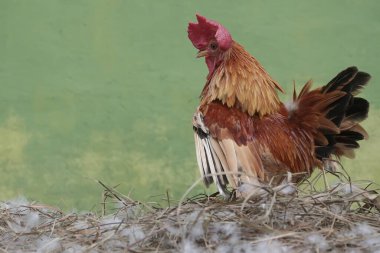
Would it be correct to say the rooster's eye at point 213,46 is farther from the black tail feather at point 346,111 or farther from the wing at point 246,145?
the black tail feather at point 346,111

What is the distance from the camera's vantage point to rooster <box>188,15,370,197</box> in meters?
1.96

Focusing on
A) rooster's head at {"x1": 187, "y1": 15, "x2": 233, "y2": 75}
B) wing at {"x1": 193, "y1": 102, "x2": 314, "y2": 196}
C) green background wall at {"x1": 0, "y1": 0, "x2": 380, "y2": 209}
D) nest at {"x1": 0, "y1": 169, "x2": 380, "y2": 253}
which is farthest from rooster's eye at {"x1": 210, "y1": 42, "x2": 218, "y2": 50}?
nest at {"x1": 0, "y1": 169, "x2": 380, "y2": 253}

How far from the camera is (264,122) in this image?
2076mm

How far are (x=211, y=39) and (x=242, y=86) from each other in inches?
8.8

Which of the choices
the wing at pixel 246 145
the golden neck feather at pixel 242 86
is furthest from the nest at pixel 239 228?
the golden neck feather at pixel 242 86

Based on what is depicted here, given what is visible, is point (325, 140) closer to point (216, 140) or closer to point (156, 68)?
point (216, 140)

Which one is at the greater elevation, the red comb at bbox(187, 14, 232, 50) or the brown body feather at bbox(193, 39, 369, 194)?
the red comb at bbox(187, 14, 232, 50)

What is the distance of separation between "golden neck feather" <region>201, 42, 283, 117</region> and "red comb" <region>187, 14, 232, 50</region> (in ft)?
0.13

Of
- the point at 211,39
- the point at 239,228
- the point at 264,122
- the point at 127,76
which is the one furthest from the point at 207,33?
the point at 239,228

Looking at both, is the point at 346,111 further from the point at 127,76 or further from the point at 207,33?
the point at 127,76

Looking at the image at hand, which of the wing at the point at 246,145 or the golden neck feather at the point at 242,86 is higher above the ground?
the golden neck feather at the point at 242,86

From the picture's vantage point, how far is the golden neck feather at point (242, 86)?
2088 millimetres

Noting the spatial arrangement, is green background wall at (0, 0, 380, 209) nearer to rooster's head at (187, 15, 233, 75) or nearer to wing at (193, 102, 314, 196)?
rooster's head at (187, 15, 233, 75)

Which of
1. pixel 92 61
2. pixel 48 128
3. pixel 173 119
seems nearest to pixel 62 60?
pixel 92 61
